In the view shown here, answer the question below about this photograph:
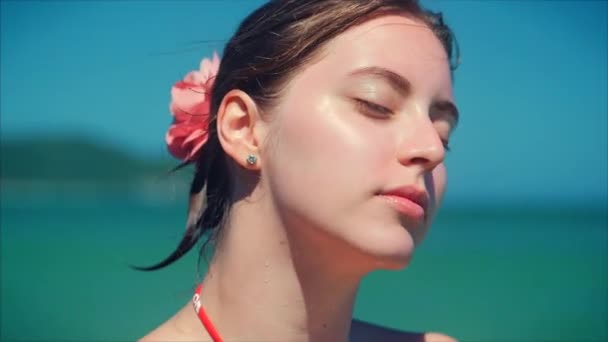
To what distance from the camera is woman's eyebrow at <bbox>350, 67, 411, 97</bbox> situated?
64.2 inches

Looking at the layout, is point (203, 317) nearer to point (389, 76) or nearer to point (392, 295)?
point (389, 76)

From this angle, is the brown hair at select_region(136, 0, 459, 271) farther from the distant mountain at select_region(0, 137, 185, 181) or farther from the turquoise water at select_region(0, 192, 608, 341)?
the distant mountain at select_region(0, 137, 185, 181)

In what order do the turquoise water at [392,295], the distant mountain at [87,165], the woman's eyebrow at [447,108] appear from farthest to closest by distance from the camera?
1. the distant mountain at [87,165]
2. the turquoise water at [392,295]
3. the woman's eyebrow at [447,108]

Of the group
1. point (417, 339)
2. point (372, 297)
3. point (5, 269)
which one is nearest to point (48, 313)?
point (5, 269)

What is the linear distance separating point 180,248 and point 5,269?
460 centimetres

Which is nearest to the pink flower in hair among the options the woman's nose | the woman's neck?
the woman's neck

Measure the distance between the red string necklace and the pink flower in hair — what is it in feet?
1.51

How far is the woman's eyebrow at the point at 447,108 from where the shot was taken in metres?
1.74

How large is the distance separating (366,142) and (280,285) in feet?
1.55

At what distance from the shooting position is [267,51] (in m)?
1.85

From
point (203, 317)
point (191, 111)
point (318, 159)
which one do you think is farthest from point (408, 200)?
point (191, 111)

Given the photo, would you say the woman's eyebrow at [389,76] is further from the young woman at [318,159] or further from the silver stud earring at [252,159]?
the silver stud earring at [252,159]

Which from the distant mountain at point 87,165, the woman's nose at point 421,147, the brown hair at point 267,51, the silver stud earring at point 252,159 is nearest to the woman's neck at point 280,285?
the silver stud earring at point 252,159

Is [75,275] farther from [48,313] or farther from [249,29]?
[249,29]
